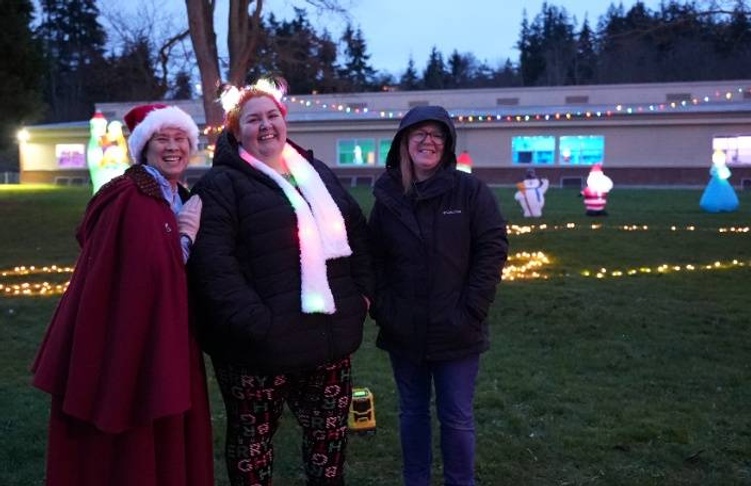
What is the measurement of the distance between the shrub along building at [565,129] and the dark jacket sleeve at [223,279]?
29390 millimetres

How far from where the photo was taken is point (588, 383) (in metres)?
5.68

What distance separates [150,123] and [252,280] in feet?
2.33

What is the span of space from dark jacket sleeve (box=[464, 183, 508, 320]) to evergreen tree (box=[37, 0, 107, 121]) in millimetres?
62774

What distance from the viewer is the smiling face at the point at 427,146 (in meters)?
3.40

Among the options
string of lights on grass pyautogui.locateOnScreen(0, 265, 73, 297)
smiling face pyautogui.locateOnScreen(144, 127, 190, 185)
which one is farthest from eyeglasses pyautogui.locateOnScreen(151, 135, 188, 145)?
string of lights on grass pyautogui.locateOnScreen(0, 265, 73, 297)

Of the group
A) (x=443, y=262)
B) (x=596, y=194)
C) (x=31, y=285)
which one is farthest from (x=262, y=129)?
(x=596, y=194)

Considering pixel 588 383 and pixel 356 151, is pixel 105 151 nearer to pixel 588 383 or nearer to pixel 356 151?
pixel 588 383

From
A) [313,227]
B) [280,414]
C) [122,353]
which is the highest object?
[313,227]

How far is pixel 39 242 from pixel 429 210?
1293cm

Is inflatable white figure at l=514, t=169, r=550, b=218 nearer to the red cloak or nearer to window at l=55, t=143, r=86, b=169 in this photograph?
the red cloak

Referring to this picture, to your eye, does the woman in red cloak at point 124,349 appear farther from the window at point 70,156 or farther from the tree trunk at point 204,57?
the window at point 70,156

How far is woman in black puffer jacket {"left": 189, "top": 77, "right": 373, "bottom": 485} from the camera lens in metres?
2.91

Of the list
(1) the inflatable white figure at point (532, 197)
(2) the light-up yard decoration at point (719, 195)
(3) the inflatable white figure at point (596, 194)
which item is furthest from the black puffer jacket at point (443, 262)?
(2) the light-up yard decoration at point (719, 195)

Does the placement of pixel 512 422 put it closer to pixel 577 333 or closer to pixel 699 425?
pixel 699 425
